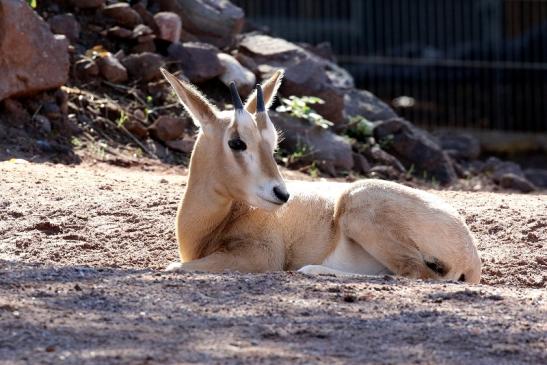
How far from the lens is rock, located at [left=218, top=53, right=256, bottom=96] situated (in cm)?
1321

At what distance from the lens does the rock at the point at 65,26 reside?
13.0 m

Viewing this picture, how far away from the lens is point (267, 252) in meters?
7.86

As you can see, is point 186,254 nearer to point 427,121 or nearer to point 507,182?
point 507,182

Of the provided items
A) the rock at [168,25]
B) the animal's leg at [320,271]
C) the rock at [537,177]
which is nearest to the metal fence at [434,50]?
the rock at [537,177]

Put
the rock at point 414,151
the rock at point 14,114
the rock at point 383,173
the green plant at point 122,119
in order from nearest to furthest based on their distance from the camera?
the rock at point 14,114, the green plant at point 122,119, the rock at point 383,173, the rock at point 414,151

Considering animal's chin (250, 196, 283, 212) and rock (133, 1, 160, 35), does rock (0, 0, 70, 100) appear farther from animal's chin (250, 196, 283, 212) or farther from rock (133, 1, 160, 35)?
animal's chin (250, 196, 283, 212)

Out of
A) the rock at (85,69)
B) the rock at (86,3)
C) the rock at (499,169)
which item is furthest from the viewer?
the rock at (499,169)

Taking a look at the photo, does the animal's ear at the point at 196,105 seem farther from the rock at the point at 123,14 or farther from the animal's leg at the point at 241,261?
the rock at the point at 123,14

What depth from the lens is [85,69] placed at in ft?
41.7

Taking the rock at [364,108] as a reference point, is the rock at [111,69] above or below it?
above

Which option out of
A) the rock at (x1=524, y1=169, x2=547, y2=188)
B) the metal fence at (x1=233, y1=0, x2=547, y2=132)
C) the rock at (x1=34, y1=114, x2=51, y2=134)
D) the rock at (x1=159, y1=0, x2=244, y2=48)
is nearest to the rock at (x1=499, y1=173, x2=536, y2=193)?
the rock at (x1=524, y1=169, x2=547, y2=188)

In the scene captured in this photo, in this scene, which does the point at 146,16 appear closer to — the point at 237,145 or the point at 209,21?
the point at 209,21

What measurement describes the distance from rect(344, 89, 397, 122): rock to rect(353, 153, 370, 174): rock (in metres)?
1.20

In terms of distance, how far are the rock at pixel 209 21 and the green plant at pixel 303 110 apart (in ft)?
4.75
